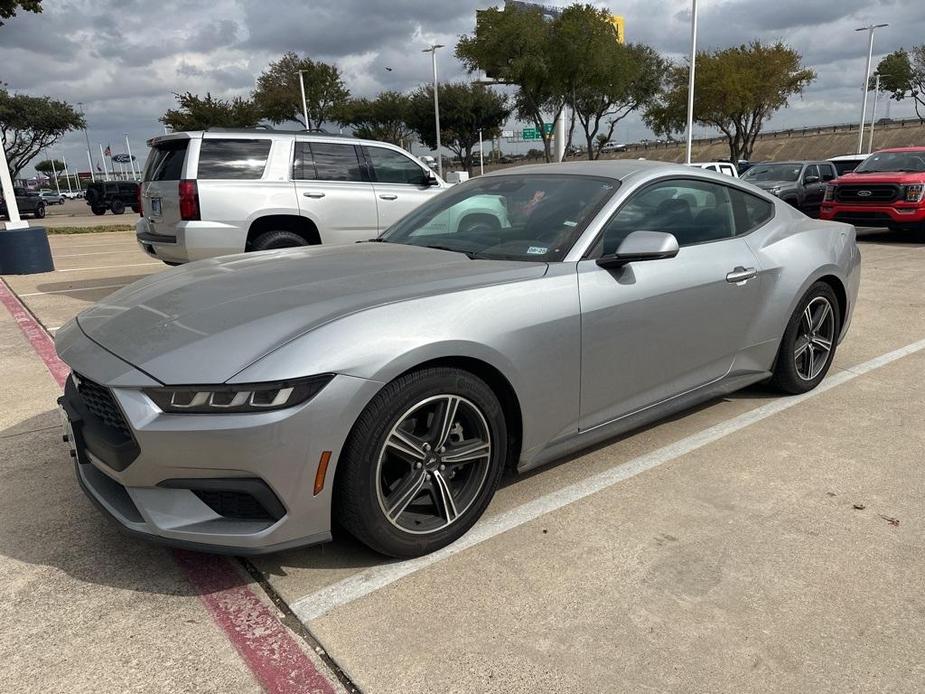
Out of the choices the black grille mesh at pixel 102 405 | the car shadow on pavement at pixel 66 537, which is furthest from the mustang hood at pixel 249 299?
the car shadow on pavement at pixel 66 537

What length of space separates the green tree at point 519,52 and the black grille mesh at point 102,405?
105 ft

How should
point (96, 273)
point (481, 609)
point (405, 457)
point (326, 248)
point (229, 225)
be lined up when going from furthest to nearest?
point (96, 273) < point (229, 225) < point (326, 248) < point (405, 457) < point (481, 609)

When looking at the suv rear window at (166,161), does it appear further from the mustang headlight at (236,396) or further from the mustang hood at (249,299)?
the mustang headlight at (236,396)

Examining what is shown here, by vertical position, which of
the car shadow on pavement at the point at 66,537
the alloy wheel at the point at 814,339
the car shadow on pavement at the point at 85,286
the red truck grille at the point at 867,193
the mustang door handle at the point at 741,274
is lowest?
the car shadow on pavement at the point at 66,537

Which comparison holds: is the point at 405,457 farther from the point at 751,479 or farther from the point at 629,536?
the point at 751,479

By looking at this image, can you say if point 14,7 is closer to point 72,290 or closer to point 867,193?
point 72,290

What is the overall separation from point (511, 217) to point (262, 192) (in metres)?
4.56

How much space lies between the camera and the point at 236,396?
2258 millimetres

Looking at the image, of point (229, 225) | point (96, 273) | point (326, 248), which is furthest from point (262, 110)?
point (326, 248)

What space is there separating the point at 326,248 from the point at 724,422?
2.47 metres

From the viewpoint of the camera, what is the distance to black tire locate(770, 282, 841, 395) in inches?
165

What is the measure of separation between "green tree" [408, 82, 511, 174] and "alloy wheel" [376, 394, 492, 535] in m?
54.1

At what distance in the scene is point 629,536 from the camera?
2865mm

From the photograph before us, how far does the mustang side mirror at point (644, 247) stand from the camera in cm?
304
